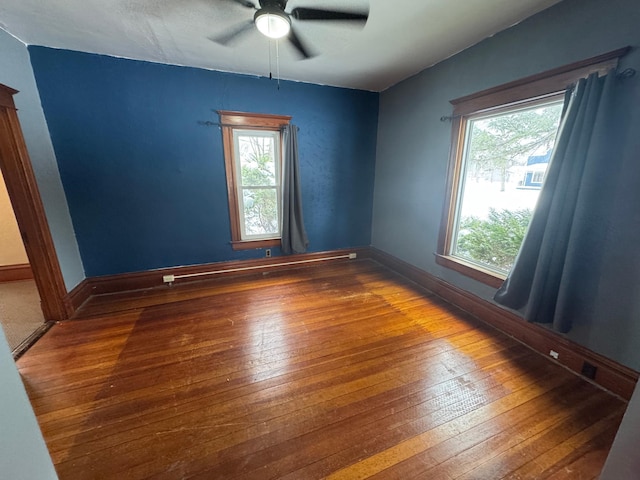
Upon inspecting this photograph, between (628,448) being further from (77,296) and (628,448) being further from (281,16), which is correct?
(77,296)

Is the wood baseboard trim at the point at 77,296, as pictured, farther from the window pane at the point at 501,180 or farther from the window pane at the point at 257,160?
the window pane at the point at 501,180

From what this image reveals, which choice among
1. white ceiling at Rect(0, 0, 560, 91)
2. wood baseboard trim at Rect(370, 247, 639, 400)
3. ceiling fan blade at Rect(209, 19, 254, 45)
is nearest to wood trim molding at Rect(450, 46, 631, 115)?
white ceiling at Rect(0, 0, 560, 91)

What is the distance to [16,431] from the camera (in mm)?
730

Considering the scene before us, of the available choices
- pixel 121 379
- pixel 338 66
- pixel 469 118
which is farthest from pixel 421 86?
pixel 121 379

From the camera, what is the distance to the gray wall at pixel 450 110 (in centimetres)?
157

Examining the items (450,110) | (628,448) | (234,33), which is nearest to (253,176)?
(234,33)

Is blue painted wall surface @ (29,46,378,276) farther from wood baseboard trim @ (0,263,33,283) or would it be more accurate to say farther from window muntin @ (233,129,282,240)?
wood baseboard trim @ (0,263,33,283)

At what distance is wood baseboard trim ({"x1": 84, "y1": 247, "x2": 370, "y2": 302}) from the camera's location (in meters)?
2.95

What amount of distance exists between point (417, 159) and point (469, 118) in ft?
2.31

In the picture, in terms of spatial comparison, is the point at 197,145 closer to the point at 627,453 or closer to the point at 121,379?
the point at 121,379

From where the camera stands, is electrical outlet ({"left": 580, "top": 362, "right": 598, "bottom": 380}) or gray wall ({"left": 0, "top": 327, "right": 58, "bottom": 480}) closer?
gray wall ({"left": 0, "top": 327, "right": 58, "bottom": 480})

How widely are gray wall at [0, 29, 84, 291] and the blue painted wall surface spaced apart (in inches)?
3.4

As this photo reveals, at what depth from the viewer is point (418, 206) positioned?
10.4 feet

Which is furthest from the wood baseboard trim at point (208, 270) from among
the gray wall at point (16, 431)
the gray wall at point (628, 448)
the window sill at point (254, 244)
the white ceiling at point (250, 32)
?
the gray wall at point (628, 448)
